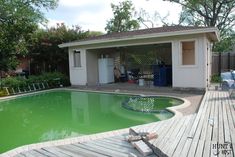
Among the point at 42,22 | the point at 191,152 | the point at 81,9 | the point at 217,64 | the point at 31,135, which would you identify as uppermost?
the point at 81,9

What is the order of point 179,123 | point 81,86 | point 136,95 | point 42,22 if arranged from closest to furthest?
point 179,123
point 136,95
point 81,86
point 42,22

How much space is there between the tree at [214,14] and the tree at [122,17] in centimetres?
646

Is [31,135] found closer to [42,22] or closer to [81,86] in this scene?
[81,86]

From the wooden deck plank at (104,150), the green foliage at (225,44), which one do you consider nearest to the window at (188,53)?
the wooden deck plank at (104,150)

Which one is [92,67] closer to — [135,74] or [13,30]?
[135,74]

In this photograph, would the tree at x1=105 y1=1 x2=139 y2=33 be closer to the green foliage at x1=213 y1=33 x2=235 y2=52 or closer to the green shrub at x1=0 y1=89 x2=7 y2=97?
the green foliage at x1=213 y1=33 x2=235 y2=52

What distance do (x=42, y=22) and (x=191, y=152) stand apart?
1832cm

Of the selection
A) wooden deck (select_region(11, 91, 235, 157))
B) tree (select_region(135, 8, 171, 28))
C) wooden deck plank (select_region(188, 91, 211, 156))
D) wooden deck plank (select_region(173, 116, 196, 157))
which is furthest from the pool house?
tree (select_region(135, 8, 171, 28))

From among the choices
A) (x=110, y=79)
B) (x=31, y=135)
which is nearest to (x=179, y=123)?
(x=31, y=135)

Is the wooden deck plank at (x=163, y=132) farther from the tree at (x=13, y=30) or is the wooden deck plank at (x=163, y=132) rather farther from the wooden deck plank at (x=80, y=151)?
the tree at (x=13, y=30)

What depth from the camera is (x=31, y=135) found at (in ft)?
23.5

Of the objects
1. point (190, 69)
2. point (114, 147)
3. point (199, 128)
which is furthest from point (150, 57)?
point (114, 147)

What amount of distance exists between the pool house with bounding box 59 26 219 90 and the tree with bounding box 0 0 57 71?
2.98 metres

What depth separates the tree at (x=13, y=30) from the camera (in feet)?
55.3
